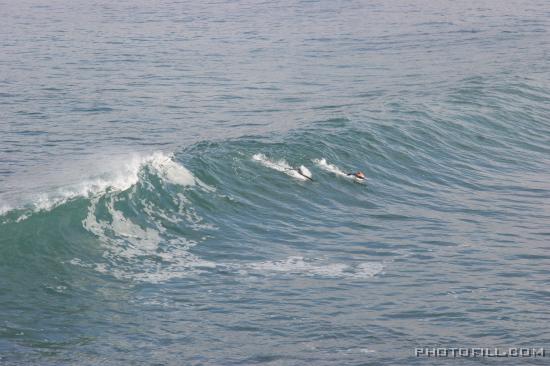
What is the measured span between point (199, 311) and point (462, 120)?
24.3 meters

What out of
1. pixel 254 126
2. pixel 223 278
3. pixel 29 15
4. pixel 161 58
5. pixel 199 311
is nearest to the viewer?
pixel 199 311

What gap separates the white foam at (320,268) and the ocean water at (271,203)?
3.4 inches

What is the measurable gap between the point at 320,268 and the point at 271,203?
6.40 metres

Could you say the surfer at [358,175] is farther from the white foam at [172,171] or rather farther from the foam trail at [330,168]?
the white foam at [172,171]

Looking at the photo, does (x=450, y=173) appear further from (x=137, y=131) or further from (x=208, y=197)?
(x=137, y=131)

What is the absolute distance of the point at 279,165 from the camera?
112ft

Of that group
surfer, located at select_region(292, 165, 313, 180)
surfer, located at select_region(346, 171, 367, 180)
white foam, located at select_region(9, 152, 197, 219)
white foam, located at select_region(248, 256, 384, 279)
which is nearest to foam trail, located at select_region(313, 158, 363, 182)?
surfer, located at select_region(346, 171, 367, 180)

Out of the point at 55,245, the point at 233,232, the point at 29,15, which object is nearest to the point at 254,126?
the point at 233,232

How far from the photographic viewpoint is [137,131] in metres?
40.5

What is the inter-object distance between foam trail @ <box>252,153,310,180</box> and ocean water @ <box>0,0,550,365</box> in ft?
0.35

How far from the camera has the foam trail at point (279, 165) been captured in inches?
1314

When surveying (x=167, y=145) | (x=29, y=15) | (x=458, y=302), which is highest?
(x=29, y=15)

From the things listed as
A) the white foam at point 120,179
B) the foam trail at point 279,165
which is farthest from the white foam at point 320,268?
the foam trail at point 279,165

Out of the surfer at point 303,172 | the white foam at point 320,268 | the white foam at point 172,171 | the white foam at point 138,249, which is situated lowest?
the white foam at point 320,268
